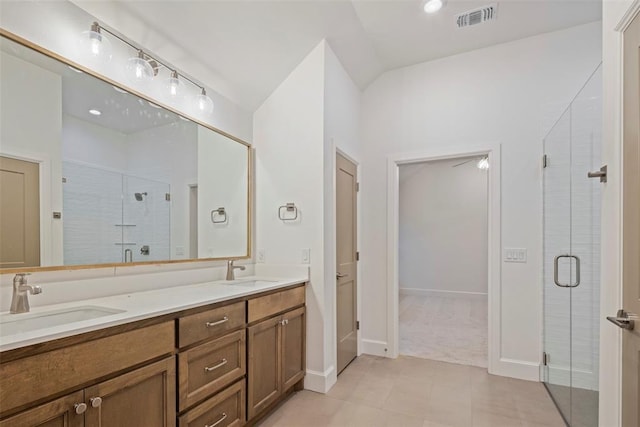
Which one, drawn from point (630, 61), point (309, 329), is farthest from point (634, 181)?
point (309, 329)

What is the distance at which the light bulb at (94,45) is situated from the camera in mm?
1677

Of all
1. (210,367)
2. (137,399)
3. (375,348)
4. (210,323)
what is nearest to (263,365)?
(210,367)

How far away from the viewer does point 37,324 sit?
134 cm

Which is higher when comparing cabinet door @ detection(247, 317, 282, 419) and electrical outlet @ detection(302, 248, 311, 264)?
electrical outlet @ detection(302, 248, 311, 264)

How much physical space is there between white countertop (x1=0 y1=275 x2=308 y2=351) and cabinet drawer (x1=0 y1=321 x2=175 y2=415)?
0.20ft

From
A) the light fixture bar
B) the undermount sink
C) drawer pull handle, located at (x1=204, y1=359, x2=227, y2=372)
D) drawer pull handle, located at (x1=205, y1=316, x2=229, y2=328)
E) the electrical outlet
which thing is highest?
the light fixture bar

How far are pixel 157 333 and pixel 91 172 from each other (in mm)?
987

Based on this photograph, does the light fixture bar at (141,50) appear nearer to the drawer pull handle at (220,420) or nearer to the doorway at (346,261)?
the doorway at (346,261)

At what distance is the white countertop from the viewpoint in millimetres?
1028

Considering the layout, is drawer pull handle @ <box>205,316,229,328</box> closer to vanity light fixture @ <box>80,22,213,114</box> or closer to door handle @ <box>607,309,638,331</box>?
vanity light fixture @ <box>80,22,213,114</box>

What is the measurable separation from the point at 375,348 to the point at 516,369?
4.15 feet

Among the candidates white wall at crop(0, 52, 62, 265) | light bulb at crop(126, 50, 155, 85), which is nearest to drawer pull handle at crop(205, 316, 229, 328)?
white wall at crop(0, 52, 62, 265)

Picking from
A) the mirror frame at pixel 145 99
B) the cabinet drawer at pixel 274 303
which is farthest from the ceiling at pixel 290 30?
the cabinet drawer at pixel 274 303

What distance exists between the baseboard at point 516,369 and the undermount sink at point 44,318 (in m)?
3.02
